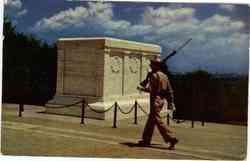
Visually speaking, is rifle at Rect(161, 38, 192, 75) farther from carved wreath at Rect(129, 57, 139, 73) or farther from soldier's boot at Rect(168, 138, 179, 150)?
soldier's boot at Rect(168, 138, 179, 150)

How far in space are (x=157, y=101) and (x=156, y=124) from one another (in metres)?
0.21

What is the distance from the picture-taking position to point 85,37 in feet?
16.4

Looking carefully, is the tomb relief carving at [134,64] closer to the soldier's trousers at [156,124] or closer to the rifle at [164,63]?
the rifle at [164,63]

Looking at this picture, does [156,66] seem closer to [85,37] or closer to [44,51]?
[85,37]

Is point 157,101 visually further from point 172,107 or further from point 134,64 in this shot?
point 134,64

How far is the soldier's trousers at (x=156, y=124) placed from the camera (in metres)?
4.92

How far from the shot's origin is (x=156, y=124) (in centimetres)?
495

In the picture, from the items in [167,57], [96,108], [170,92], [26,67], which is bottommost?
[96,108]

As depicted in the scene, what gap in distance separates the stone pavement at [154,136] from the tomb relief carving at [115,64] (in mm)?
488

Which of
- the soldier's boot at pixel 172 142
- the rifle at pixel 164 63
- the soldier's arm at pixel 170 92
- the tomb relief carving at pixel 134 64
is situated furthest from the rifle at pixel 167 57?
the soldier's boot at pixel 172 142

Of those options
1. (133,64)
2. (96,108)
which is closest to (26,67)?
(96,108)

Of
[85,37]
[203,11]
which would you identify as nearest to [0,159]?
[85,37]

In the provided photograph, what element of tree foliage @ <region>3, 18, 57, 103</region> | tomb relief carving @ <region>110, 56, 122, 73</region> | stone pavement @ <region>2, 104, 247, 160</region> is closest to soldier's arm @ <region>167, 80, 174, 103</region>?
stone pavement @ <region>2, 104, 247, 160</region>

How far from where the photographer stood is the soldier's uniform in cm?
493
